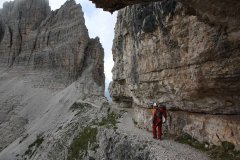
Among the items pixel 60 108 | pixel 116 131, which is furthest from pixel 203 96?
pixel 60 108

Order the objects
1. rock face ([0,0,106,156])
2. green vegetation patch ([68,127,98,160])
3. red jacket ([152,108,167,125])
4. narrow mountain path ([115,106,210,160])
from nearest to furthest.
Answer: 1. narrow mountain path ([115,106,210,160])
2. red jacket ([152,108,167,125])
3. green vegetation patch ([68,127,98,160])
4. rock face ([0,0,106,156])

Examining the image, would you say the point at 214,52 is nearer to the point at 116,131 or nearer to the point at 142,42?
the point at 142,42

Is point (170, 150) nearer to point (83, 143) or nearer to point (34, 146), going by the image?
point (83, 143)

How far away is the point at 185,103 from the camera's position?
63.5ft

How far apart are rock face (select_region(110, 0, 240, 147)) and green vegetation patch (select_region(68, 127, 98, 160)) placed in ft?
20.6

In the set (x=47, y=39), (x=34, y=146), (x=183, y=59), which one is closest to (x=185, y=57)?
(x=183, y=59)

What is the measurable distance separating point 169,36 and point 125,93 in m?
18.3

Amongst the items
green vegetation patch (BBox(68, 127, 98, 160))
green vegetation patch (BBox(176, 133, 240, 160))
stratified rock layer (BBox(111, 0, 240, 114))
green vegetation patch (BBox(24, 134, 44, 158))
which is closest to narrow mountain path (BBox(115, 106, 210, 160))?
green vegetation patch (BBox(176, 133, 240, 160))

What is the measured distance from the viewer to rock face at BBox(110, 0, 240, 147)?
1462cm

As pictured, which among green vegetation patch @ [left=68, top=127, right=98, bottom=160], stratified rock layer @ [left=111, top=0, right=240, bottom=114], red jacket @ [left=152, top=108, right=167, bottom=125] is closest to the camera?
stratified rock layer @ [left=111, top=0, right=240, bottom=114]

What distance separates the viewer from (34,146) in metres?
45.7

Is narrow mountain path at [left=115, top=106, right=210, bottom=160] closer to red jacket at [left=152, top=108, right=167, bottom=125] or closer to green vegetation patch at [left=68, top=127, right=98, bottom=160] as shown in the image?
red jacket at [left=152, top=108, right=167, bottom=125]

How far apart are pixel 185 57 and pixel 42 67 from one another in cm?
6274

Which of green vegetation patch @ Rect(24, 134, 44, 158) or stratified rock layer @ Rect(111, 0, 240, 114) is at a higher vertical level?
stratified rock layer @ Rect(111, 0, 240, 114)
